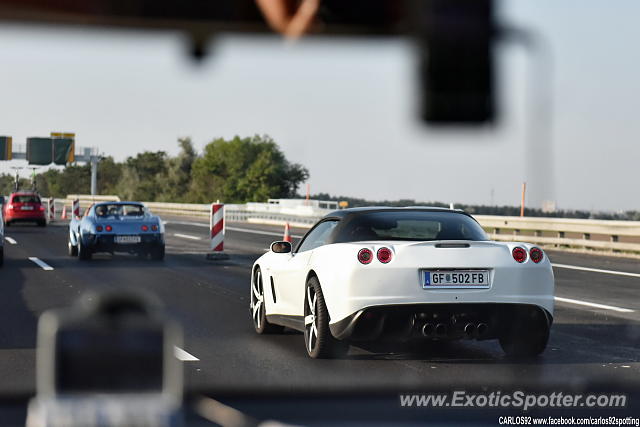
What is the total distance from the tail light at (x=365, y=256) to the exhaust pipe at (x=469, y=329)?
36.5 inches

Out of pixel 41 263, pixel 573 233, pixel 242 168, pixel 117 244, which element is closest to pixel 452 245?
pixel 242 168

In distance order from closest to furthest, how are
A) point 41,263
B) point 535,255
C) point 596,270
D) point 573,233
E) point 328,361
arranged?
point 535,255 → point 328,361 → point 596,270 → point 41,263 → point 573,233

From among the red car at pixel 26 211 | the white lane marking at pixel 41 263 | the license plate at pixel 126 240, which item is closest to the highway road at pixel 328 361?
the license plate at pixel 126 240

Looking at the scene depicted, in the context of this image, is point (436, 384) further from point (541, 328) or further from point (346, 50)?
point (346, 50)

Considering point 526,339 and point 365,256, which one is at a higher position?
point 365,256

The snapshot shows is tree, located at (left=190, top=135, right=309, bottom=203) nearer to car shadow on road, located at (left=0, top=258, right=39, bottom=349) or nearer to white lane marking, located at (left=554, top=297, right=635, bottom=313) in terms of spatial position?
car shadow on road, located at (left=0, top=258, right=39, bottom=349)

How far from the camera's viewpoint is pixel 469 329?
7848 mm

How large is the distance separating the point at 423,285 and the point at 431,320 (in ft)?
0.93

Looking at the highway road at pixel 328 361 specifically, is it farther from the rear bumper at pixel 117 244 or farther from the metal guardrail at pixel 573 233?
the metal guardrail at pixel 573 233

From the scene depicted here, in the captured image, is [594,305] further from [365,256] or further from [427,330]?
[365,256]

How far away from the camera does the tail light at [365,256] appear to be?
26.2 feet

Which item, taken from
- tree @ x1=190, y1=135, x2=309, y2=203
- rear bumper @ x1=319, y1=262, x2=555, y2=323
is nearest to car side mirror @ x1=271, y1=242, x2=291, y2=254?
rear bumper @ x1=319, y1=262, x2=555, y2=323

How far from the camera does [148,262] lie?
21922mm

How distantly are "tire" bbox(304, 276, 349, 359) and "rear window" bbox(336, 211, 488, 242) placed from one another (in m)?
0.54
